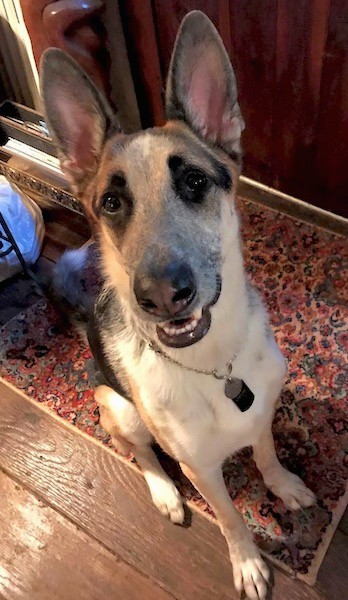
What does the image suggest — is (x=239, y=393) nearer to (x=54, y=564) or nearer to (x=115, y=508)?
(x=115, y=508)

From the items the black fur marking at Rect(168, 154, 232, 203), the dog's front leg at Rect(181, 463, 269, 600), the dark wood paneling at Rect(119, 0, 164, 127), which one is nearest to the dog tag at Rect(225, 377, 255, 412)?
the dog's front leg at Rect(181, 463, 269, 600)

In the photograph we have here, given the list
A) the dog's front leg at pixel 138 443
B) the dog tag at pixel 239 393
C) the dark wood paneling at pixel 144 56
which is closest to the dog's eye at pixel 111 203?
the dog tag at pixel 239 393

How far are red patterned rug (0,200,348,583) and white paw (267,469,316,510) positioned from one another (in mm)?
44

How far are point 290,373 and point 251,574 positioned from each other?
792mm

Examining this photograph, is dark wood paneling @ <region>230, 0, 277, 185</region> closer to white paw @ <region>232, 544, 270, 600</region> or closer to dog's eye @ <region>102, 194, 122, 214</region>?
dog's eye @ <region>102, 194, 122, 214</region>

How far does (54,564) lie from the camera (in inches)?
80.8

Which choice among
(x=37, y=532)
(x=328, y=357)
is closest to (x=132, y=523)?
(x=37, y=532)

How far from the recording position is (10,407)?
2467 mm

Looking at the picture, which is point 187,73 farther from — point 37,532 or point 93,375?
point 37,532

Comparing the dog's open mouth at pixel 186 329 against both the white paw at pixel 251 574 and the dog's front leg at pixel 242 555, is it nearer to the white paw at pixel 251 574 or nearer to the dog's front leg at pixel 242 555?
the dog's front leg at pixel 242 555

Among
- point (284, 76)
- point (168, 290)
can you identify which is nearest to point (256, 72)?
point (284, 76)

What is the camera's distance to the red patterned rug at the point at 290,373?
2.00m

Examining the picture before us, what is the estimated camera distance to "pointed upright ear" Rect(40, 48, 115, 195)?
137 cm

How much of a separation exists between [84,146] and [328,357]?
1.37 metres
